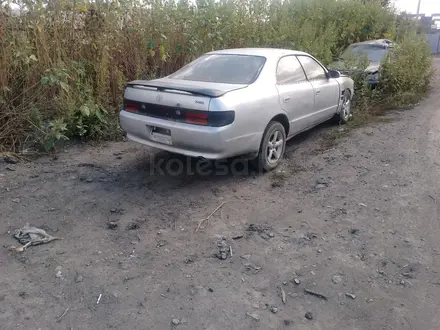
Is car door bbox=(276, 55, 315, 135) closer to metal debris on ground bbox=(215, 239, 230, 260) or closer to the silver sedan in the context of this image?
the silver sedan

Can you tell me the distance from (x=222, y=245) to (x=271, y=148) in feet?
6.51

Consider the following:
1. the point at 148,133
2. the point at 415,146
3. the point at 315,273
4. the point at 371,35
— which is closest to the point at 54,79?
the point at 148,133

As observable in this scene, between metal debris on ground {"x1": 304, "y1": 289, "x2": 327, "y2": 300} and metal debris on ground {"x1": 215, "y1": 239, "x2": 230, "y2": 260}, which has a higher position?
metal debris on ground {"x1": 215, "y1": 239, "x2": 230, "y2": 260}

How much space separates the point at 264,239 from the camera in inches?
144

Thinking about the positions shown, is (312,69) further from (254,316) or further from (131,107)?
(254,316)

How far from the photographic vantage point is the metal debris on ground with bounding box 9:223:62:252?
3.44 metres

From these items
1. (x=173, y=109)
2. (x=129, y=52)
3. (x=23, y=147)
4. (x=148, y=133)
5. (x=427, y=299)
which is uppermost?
(x=129, y=52)

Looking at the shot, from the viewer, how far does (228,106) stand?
4254 mm

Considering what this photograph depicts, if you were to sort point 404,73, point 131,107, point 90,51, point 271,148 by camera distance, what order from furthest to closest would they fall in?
point 404,73, point 90,51, point 271,148, point 131,107

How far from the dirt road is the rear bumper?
48 centimetres

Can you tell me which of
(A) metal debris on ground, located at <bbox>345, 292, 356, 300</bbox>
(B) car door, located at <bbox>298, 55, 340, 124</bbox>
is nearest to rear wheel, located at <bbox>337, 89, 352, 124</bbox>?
(B) car door, located at <bbox>298, 55, 340, 124</bbox>

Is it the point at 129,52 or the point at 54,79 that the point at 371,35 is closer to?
the point at 129,52

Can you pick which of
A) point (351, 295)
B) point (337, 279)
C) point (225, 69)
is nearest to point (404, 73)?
point (225, 69)

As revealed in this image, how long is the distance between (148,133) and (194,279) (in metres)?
2.12
